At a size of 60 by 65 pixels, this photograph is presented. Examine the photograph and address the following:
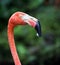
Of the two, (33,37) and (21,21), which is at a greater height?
(21,21)

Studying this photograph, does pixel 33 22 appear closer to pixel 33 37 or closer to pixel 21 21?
pixel 21 21

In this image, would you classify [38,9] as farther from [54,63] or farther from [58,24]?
[54,63]

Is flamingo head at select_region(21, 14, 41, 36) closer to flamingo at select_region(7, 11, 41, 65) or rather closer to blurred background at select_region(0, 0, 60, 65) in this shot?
flamingo at select_region(7, 11, 41, 65)

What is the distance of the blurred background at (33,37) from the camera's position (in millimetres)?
3801

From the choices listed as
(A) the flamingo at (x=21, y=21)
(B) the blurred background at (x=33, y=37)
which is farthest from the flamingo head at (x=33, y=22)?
(B) the blurred background at (x=33, y=37)

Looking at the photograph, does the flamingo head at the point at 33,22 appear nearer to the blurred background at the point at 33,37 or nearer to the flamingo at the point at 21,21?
the flamingo at the point at 21,21

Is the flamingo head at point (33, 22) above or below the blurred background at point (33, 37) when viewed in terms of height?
above

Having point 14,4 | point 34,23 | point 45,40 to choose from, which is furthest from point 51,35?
point 34,23

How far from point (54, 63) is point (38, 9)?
739 millimetres

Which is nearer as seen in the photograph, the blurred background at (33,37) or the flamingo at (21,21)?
the flamingo at (21,21)

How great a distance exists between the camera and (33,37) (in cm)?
387

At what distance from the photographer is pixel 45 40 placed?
4.05m

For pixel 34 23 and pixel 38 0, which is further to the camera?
pixel 38 0

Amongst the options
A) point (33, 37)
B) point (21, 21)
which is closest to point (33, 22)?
point (21, 21)
